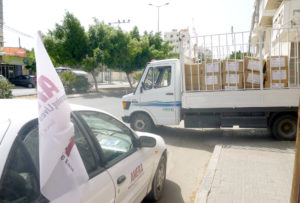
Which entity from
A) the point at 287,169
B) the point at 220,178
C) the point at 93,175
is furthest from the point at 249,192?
the point at 93,175

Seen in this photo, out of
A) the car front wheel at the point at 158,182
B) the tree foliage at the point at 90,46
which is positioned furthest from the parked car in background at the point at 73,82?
the car front wheel at the point at 158,182

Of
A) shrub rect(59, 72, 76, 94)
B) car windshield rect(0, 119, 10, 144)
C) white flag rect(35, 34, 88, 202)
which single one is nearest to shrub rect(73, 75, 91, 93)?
shrub rect(59, 72, 76, 94)

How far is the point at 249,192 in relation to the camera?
3.97 metres

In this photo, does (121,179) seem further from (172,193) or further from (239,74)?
(239,74)

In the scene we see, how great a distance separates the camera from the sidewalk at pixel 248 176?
3.84 m

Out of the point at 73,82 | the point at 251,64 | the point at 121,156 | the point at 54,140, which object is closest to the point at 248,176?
the point at 121,156

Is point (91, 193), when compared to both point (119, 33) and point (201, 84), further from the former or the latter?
point (119, 33)

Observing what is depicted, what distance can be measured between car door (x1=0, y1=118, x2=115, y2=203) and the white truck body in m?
4.99

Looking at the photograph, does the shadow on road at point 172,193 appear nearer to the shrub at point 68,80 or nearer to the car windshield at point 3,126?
the car windshield at point 3,126

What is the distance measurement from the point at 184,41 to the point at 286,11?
443cm

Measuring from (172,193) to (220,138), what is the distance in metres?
3.94

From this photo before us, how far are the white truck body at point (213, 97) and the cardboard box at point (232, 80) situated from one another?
50 mm

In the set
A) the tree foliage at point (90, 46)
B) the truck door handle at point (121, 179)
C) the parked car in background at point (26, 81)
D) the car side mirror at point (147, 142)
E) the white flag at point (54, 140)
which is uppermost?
the tree foliage at point (90, 46)

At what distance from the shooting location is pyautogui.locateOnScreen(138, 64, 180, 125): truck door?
7.61 metres
